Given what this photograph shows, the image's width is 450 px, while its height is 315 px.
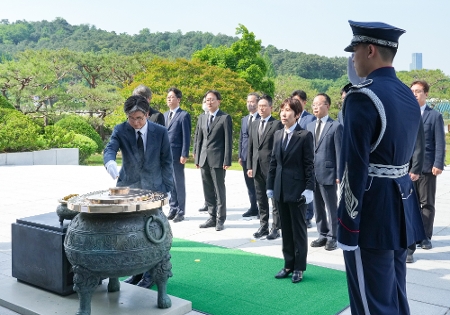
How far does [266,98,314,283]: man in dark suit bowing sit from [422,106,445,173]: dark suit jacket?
1.81 meters

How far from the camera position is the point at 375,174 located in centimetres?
274

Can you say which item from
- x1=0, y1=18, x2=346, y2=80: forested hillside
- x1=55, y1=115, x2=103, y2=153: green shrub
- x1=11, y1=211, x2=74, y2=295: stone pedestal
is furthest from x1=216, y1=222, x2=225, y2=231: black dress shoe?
x1=0, y1=18, x2=346, y2=80: forested hillside

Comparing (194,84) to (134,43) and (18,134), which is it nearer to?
(18,134)

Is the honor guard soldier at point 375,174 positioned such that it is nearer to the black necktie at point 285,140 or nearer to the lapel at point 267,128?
the black necktie at point 285,140

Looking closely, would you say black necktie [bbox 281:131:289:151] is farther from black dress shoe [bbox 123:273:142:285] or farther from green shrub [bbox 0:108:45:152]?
green shrub [bbox 0:108:45:152]

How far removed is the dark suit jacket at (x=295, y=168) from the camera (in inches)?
184

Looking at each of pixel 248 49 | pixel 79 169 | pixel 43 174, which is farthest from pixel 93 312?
pixel 248 49

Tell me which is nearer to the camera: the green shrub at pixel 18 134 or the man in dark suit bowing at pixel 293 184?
the man in dark suit bowing at pixel 293 184

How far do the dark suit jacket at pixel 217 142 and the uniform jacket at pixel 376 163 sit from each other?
165 inches

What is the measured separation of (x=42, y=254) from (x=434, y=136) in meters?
4.33

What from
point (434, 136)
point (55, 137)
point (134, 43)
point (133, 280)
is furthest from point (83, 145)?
point (134, 43)

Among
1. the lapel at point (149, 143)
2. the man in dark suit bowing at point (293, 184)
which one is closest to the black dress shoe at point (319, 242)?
the man in dark suit bowing at point (293, 184)

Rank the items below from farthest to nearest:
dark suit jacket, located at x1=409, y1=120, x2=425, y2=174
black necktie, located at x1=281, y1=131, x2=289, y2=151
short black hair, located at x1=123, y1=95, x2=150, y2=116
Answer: dark suit jacket, located at x1=409, y1=120, x2=425, y2=174 < black necktie, located at x1=281, y1=131, x2=289, y2=151 < short black hair, located at x1=123, y1=95, x2=150, y2=116

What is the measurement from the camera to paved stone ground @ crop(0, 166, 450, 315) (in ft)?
15.2
